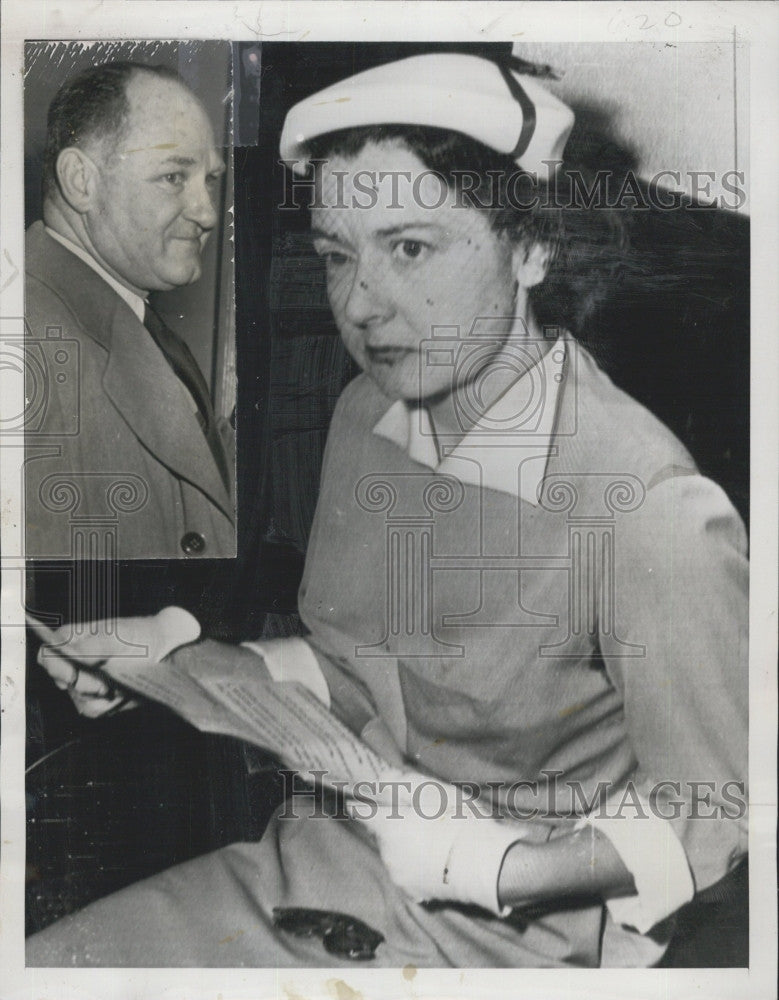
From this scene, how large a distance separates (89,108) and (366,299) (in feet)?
1.82

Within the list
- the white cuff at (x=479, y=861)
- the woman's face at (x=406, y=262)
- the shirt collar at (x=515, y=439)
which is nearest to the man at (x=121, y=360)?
the woman's face at (x=406, y=262)

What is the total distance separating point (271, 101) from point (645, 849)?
138 cm

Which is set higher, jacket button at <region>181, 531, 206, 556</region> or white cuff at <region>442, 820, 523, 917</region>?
jacket button at <region>181, 531, 206, 556</region>

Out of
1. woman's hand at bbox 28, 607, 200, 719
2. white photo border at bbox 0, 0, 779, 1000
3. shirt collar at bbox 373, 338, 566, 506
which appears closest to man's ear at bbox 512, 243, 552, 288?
shirt collar at bbox 373, 338, 566, 506

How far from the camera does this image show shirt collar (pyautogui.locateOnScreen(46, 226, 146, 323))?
56.6 inches

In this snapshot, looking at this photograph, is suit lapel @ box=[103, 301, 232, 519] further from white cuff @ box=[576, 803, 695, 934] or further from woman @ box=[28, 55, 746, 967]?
white cuff @ box=[576, 803, 695, 934]

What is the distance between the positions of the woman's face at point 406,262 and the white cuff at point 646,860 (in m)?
0.78

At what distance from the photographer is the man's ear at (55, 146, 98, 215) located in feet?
4.68

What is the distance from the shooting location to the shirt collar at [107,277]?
56.6 inches

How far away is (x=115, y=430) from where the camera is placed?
144cm

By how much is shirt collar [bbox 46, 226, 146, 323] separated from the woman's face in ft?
1.03

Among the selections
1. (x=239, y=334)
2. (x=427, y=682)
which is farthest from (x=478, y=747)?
(x=239, y=334)

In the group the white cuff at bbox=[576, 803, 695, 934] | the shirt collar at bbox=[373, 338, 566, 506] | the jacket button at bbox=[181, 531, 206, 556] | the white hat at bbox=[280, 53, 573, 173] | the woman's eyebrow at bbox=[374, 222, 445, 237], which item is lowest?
the white cuff at bbox=[576, 803, 695, 934]

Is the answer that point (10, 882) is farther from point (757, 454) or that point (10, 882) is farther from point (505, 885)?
point (757, 454)
